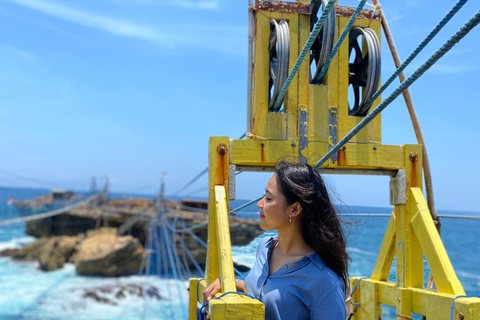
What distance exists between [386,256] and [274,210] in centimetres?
156

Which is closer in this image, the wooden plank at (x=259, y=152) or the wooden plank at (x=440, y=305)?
the wooden plank at (x=440, y=305)

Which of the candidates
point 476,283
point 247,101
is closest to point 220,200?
point 247,101

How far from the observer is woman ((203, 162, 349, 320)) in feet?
5.49

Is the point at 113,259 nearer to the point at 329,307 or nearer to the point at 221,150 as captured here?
the point at 221,150

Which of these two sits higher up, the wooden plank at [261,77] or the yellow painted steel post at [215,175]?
the wooden plank at [261,77]

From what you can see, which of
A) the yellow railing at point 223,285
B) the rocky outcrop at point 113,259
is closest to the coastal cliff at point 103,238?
the rocky outcrop at point 113,259

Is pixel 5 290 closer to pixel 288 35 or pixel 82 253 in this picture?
pixel 82 253

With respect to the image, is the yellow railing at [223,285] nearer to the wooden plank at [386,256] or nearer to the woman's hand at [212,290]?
the woman's hand at [212,290]

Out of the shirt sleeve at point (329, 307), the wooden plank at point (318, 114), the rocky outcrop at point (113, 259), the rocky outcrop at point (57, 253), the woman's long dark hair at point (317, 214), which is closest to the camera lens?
the shirt sleeve at point (329, 307)

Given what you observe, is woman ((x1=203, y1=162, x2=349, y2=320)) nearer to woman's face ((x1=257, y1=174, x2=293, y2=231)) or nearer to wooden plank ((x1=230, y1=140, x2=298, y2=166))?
woman's face ((x1=257, y1=174, x2=293, y2=231))

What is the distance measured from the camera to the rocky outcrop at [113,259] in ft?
68.4

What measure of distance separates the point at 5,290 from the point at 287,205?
2245cm

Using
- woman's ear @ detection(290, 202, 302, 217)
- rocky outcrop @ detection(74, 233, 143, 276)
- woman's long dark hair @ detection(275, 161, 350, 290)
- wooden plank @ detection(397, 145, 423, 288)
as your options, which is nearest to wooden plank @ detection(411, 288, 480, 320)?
wooden plank @ detection(397, 145, 423, 288)

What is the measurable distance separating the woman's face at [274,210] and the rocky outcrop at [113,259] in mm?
19713
